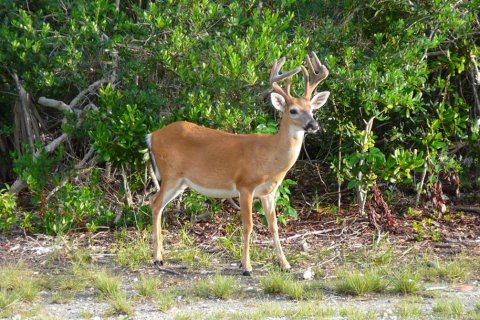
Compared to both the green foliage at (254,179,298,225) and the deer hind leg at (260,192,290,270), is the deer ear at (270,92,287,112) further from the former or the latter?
the green foliage at (254,179,298,225)

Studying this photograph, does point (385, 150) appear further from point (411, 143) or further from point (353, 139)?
point (353, 139)

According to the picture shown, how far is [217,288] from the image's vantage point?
7.86m

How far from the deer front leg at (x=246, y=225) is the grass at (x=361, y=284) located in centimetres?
106

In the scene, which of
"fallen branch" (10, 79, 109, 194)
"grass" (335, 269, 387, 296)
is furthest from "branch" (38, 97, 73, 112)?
"grass" (335, 269, 387, 296)

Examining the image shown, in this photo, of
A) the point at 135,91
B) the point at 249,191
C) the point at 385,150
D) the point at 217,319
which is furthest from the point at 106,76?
the point at 217,319

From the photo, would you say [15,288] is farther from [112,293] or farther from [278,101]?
[278,101]

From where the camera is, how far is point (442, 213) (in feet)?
36.7

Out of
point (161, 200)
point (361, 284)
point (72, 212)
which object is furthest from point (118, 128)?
point (361, 284)

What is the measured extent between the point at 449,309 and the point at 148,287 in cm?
255

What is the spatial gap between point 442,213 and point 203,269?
3590mm

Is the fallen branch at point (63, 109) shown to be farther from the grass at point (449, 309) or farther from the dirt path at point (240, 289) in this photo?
the grass at point (449, 309)

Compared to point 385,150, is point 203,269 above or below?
below

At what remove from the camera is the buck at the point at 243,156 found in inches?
348

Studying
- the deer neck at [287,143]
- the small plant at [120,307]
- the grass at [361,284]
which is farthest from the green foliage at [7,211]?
the grass at [361,284]
